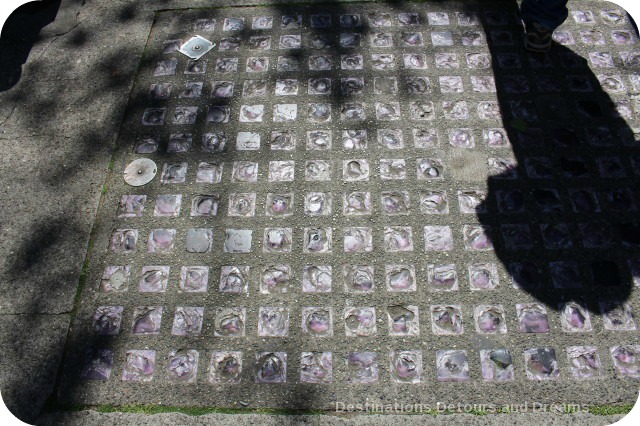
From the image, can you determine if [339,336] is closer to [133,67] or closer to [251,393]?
[251,393]

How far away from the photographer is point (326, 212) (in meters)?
3.67

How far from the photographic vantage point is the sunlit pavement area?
10.3 feet

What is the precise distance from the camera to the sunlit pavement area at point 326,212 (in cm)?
314

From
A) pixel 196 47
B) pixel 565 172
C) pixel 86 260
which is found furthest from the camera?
pixel 196 47

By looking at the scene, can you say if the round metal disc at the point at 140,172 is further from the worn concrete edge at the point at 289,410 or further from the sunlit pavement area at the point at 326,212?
the worn concrete edge at the point at 289,410

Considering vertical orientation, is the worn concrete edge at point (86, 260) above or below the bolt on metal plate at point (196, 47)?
below

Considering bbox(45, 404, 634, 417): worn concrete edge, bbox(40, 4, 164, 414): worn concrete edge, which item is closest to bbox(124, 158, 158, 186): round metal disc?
bbox(40, 4, 164, 414): worn concrete edge

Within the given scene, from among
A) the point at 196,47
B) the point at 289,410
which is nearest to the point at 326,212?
the point at 289,410

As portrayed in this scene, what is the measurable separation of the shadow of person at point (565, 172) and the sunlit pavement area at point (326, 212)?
0.01 metres

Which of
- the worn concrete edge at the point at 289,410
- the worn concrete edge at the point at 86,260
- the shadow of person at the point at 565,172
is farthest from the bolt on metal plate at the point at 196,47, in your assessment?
the worn concrete edge at the point at 289,410

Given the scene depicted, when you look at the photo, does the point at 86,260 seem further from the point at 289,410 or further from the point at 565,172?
the point at 565,172

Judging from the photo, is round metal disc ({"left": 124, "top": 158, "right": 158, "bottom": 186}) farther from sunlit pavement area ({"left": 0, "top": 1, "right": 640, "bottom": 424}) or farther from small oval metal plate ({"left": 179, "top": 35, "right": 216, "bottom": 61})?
small oval metal plate ({"left": 179, "top": 35, "right": 216, "bottom": 61})

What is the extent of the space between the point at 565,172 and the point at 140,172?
284 cm

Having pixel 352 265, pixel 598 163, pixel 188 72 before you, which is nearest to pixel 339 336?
pixel 352 265
